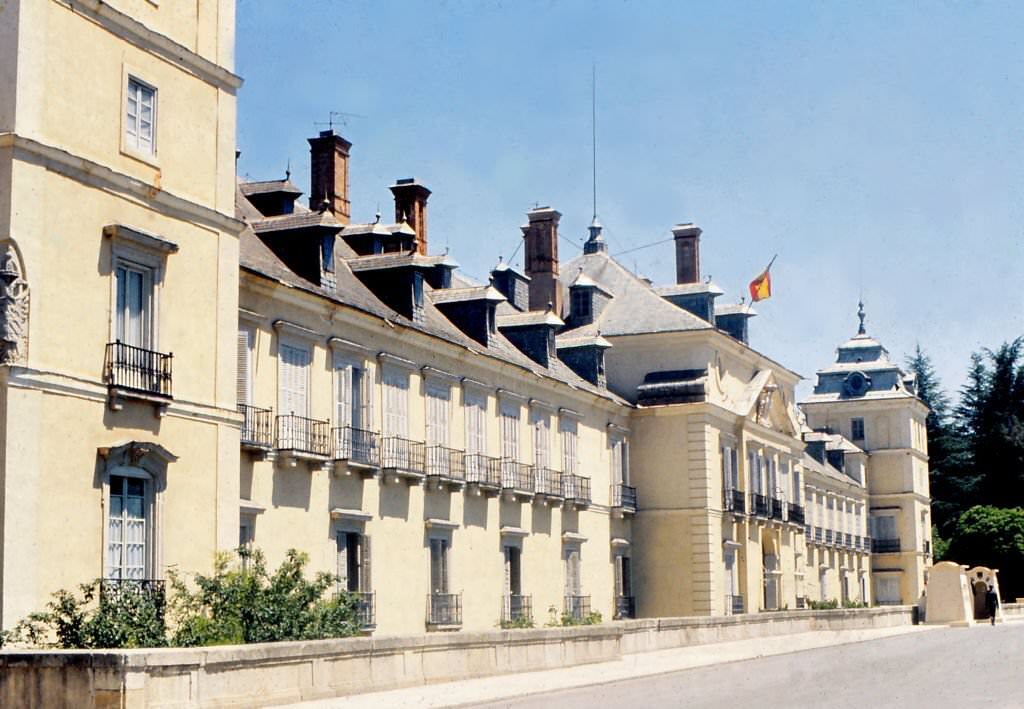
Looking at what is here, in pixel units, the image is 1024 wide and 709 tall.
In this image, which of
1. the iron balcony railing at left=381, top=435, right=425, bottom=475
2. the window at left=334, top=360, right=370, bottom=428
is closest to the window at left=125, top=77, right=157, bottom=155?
the window at left=334, top=360, right=370, bottom=428

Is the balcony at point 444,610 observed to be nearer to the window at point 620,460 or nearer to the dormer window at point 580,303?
the window at point 620,460

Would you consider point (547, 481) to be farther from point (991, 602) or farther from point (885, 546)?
point (885, 546)

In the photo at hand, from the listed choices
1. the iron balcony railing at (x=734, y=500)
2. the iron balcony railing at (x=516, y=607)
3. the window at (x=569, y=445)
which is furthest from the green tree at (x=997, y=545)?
the iron balcony railing at (x=516, y=607)

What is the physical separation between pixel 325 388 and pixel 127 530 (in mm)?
8959

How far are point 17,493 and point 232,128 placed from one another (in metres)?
7.72

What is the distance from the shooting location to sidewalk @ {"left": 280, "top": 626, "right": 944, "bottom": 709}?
1918 centimetres

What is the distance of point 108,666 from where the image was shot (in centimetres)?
1595

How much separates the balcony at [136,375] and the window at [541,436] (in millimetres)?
A: 19118

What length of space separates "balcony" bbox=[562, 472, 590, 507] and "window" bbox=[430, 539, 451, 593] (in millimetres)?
6997

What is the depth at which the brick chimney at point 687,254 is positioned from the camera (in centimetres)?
5516

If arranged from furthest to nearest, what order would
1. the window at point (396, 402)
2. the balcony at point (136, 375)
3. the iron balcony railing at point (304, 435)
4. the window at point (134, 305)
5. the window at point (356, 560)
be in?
the window at point (396, 402) → the window at point (356, 560) → the iron balcony railing at point (304, 435) → the window at point (134, 305) → the balcony at point (136, 375)

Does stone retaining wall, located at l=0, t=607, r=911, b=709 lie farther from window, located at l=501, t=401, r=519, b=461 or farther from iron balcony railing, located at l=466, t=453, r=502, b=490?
window, located at l=501, t=401, r=519, b=461

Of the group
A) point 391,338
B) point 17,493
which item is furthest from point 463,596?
point 17,493

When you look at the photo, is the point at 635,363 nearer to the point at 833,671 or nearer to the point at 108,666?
the point at 833,671
